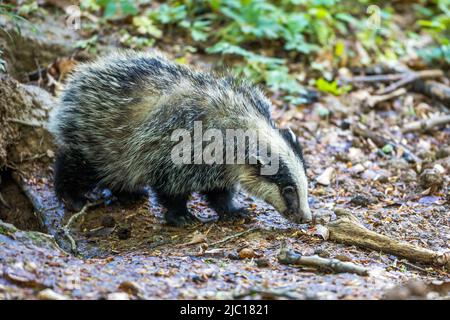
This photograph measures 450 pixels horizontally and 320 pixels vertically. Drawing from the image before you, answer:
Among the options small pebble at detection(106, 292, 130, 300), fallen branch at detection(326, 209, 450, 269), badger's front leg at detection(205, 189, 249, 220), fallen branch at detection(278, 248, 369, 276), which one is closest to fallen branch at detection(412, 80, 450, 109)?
fallen branch at detection(326, 209, 450, 269)

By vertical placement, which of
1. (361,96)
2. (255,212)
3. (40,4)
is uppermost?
(40,4)

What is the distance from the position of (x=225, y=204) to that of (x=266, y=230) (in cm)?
82

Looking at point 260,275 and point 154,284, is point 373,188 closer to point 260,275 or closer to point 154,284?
point 260,275

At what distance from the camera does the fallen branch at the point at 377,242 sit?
6.14 m

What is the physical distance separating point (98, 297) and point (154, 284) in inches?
22.3

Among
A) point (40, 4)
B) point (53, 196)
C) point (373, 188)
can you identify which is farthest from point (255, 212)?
point (40, 4)

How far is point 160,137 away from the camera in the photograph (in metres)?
7.16

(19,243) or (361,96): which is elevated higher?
(361,96)

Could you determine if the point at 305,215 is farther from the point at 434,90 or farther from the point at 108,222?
the point at 434,90

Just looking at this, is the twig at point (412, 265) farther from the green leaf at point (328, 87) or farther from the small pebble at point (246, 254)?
the green leaf at point (328, 87)

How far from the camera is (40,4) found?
11.3 m

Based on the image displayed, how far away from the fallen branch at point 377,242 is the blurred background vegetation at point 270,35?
15.3 ft

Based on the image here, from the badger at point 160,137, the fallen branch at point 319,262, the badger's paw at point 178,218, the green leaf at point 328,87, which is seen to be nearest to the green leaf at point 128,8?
the badger at point 160,137
